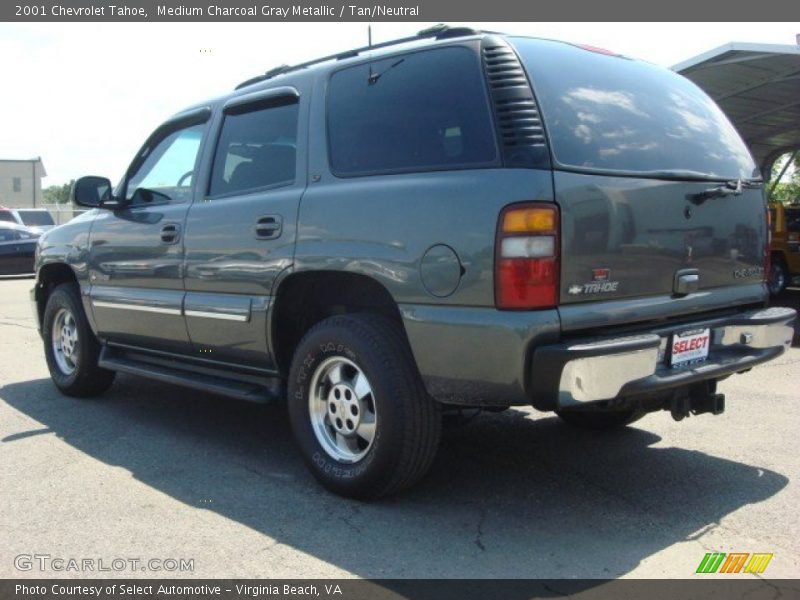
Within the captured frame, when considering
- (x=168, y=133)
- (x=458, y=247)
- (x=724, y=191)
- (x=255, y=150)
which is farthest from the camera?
(x=168, y=133)

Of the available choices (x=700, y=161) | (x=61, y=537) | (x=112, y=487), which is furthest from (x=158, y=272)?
(x=700, y=161)

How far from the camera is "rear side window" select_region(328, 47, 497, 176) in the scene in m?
3.42

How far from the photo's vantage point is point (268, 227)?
4.14 metres

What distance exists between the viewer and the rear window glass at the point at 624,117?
11.1 feet

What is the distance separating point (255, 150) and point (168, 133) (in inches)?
44.9

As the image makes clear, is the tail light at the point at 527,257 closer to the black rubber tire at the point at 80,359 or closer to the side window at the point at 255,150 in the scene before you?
the side window at the point at 255,150

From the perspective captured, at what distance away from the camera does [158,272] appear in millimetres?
4941

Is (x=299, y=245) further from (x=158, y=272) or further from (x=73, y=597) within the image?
(x=73, y=597)

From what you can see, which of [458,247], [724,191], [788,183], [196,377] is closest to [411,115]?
[458,247]

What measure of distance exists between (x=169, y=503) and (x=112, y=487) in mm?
435

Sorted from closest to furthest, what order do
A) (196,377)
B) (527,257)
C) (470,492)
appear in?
1. (527,257)
2. (470,492)
3. (196,377)

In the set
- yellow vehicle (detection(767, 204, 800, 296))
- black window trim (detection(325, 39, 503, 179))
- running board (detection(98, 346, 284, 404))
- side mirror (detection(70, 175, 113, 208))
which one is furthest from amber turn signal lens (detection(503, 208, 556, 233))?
yellow vehicle (detection(767, 204, 800, 296))

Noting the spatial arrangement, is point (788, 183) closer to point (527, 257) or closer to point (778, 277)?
point (778, 277)

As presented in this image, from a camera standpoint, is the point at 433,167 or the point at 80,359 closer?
the point at 433,167
